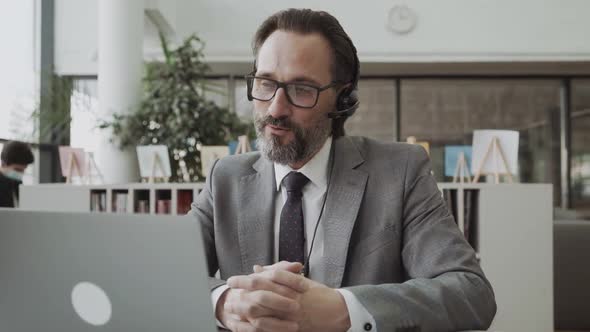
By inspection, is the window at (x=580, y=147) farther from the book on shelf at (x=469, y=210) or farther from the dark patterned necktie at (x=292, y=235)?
the dark patterned necktie at (x=292, y=235)

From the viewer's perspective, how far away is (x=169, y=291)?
645 millimetres

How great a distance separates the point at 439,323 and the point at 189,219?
27.0 inches

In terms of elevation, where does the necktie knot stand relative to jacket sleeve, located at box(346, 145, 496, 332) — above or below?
above

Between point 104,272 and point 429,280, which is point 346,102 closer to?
point 429,280

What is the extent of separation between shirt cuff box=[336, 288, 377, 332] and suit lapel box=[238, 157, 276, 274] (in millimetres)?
392

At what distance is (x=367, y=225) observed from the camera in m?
1.42

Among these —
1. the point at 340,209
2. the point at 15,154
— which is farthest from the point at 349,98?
the point at 15,154

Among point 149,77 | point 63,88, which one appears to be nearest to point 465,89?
point 149,77

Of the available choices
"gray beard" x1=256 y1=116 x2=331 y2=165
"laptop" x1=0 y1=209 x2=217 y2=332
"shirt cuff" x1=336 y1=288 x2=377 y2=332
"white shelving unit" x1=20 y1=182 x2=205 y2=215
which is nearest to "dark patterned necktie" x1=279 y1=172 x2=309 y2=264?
"gray beard" x1=256 y1=116 x2=331 y2=165

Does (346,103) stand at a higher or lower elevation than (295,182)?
A: higher

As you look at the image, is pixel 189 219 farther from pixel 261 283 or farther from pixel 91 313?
pixel 261 283

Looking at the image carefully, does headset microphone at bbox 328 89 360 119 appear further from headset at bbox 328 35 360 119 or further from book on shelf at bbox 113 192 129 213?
book on shelf at bbox 113 192 129 213

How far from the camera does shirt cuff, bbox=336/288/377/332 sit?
1069mm

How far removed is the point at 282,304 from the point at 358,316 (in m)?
0.17
